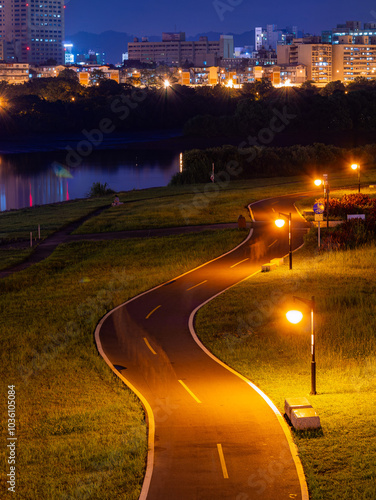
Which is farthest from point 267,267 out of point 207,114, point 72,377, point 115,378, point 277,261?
point 207,114

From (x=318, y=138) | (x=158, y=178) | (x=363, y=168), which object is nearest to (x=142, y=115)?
(x=318, y=138)

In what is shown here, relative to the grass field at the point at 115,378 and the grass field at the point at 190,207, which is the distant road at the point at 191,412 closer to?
the grass field at the point at 115,378

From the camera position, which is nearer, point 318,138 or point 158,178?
point 158,178

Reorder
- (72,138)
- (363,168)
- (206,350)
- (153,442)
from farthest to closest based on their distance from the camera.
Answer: (72,138) < (363,168) < (206,350) < (153,442)

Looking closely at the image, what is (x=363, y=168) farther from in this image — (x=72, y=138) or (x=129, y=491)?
(x=72, y=138)

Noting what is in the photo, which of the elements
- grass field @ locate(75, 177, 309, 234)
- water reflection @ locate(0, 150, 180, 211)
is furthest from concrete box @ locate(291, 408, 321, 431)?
water reflection @ locate(0, 150, 180, 211)

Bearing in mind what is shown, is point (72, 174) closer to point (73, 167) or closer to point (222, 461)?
point (73, 167)

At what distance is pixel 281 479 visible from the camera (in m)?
15.8

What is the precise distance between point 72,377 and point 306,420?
888 cm

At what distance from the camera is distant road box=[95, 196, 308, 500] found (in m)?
15.7

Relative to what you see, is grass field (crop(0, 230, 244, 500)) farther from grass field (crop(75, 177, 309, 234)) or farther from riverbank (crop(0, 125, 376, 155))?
riverbank (crop(0, 125, 376, 155))

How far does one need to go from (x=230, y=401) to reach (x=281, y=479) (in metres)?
5.29

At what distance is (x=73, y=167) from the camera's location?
426 ft

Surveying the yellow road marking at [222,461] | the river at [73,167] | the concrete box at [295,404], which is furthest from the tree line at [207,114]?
the yellow road marking at [222,461]
